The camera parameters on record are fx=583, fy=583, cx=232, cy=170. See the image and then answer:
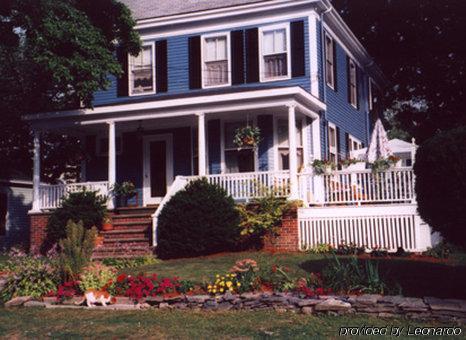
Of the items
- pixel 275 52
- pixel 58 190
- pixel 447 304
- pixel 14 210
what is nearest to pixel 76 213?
pixel 58 190

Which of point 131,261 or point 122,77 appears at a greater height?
point 122,77

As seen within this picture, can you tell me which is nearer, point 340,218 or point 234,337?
point 234,337

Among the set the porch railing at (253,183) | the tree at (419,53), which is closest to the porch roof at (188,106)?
the porch railing at (253,183)

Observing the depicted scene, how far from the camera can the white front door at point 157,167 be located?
18219 mm

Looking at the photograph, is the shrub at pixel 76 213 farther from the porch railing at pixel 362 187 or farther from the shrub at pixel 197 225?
the porch railing at pixel 362 187

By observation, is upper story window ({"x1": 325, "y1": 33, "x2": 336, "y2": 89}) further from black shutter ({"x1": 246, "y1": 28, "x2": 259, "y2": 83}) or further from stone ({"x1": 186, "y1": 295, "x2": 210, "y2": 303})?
stone ({"x1": 186, "y1": 295, "x2": 210, "y2": 303})

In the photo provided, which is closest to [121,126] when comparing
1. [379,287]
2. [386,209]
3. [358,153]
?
[358,153]

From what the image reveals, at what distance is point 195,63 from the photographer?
59.9ft

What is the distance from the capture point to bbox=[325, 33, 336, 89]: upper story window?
59.3 feet

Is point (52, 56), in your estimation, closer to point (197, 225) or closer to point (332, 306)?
point (197, 225)

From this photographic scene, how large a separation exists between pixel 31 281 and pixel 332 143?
36.4ft

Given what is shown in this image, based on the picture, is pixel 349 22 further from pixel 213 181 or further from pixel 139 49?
pixel 213 181

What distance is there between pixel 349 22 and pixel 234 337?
2330cm

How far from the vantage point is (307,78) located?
16906 mm
